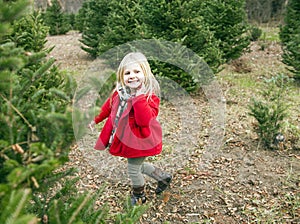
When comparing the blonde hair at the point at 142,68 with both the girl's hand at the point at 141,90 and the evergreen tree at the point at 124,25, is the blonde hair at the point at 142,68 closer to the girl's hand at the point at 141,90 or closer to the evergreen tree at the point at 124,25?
the girl's hand at the point at 141,90

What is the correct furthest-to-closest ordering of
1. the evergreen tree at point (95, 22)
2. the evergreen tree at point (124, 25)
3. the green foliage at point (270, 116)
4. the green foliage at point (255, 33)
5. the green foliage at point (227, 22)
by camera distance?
1. the green foliage at point (255, 33)
2. the evergreen tree at point (95, 22)
3. the green foliage at point (227, 22)
4. the evergreen tree at point (124, 25)
5. the green foliage at point (270, 116)

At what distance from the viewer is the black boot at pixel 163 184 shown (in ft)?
12.1

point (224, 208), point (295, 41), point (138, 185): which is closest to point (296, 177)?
point (224, 208)

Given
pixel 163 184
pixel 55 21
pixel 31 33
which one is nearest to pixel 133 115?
pixel 163 184

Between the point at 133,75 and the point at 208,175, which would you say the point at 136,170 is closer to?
the point at 133,75

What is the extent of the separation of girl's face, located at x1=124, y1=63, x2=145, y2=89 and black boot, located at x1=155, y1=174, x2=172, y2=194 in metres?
→ 1.15

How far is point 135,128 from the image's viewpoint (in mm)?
3094

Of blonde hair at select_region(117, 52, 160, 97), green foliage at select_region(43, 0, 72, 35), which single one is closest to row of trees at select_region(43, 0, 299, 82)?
blonde hair at select_region(117, 52, 160, 97)

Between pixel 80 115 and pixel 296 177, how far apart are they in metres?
3.57

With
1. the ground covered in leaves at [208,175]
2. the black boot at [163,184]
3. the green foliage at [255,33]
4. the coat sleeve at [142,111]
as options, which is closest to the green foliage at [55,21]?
the green foliage at [255,33]

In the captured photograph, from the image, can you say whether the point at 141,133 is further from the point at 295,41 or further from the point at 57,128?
the point at 295,41

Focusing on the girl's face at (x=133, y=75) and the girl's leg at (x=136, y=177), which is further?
the girl's leg at (x=136, y=177)

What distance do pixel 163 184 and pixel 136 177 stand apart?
0.47 meters

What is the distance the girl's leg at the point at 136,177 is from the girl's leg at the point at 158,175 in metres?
0.22
